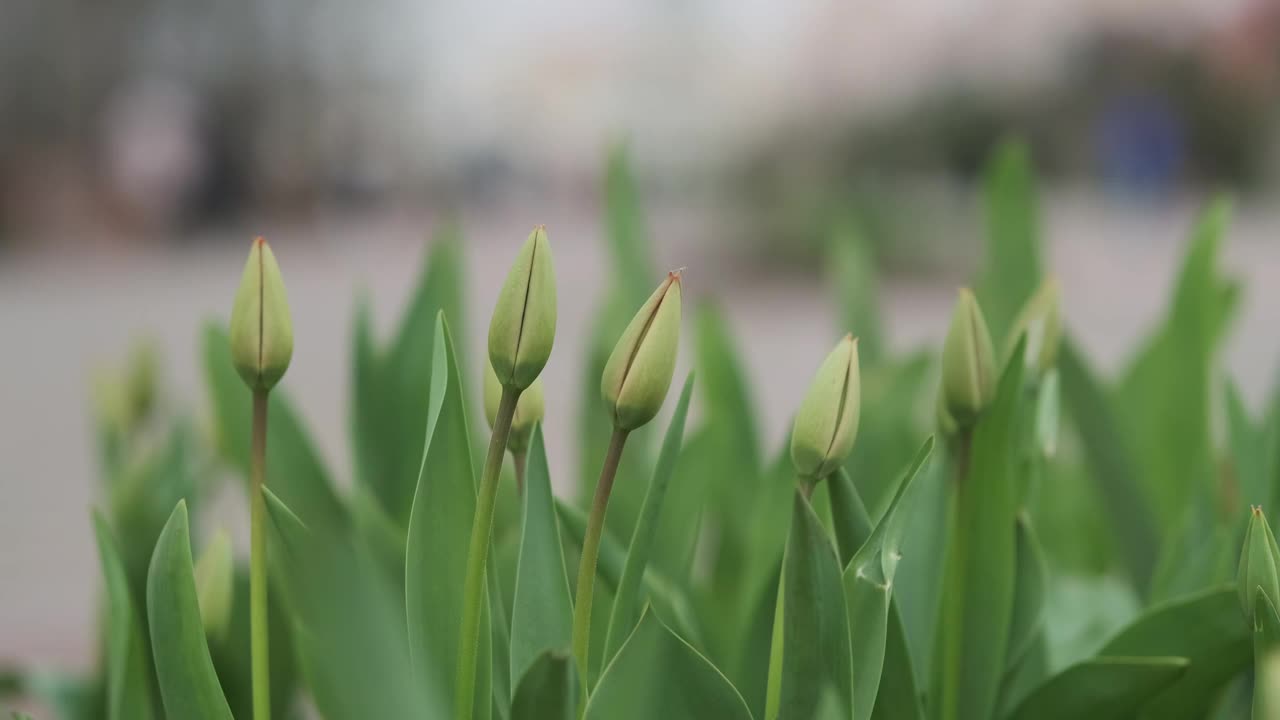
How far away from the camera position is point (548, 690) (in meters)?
0.21

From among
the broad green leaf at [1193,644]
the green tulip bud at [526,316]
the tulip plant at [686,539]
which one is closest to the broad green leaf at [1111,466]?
the tulip plant at [686,539]

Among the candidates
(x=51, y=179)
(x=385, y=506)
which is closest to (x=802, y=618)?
(x=385, y=506)

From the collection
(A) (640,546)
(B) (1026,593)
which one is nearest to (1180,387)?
(B) (1026,593)

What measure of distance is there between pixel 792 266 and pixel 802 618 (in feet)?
16.1

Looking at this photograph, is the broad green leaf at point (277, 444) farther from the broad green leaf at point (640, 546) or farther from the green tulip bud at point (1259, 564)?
the green tulip bud at point (1259, 564)

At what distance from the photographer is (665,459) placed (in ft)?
0.77

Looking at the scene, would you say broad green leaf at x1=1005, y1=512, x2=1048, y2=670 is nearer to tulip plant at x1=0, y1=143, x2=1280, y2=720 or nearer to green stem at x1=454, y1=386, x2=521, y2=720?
tulip plant at x1=0, y1=143, x2=1280, y2=720

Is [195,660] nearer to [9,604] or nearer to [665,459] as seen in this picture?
[665,459]

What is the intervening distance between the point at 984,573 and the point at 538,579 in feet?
0.35

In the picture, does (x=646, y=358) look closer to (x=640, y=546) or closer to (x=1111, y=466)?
(x=640, y=546)

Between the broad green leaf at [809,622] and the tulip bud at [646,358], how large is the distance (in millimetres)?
29

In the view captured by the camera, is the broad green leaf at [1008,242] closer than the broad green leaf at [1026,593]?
No

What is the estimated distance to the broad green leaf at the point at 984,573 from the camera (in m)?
0.27

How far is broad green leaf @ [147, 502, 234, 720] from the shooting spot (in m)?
0.23
